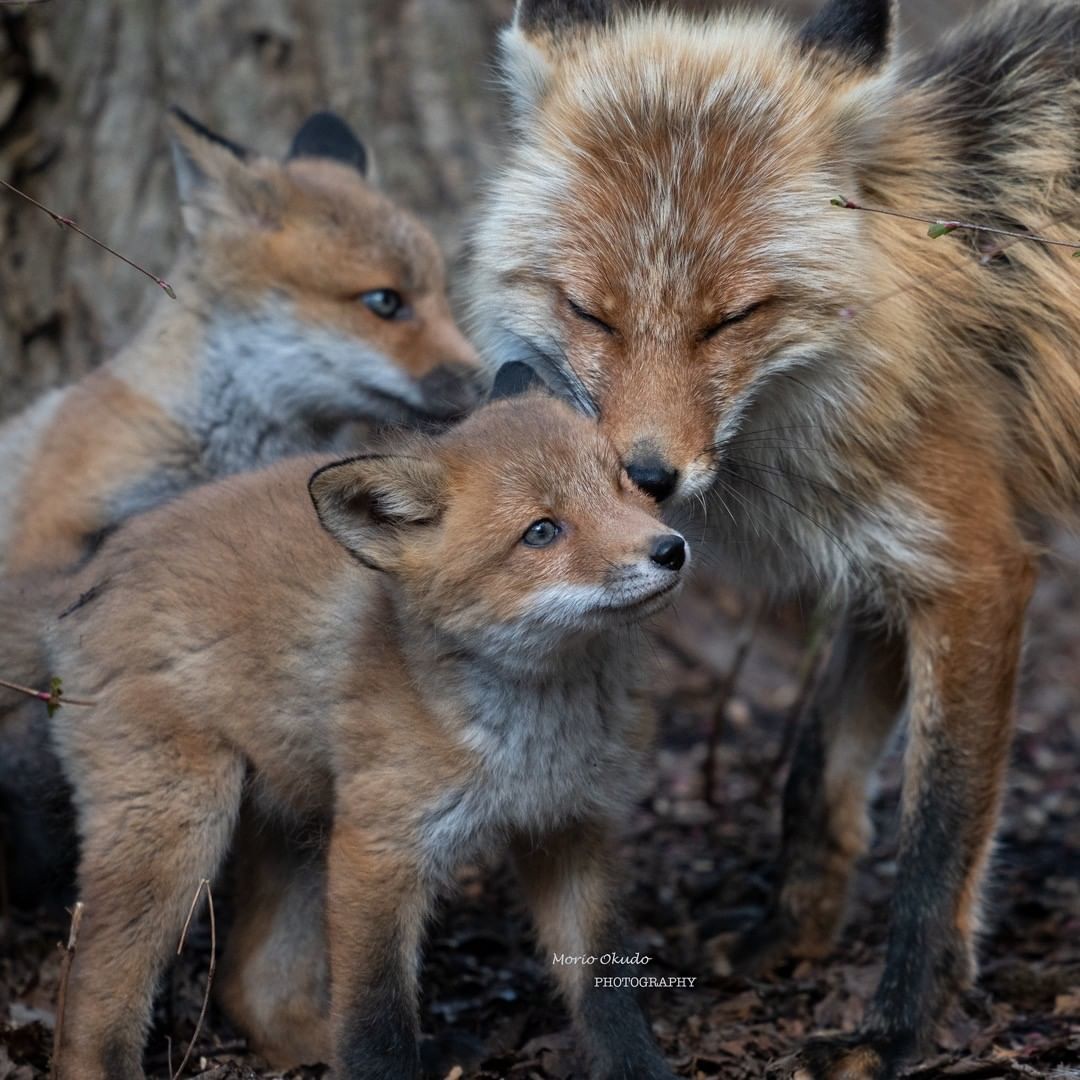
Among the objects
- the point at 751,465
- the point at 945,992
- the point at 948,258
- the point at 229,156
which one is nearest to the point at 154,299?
the point at 229,156

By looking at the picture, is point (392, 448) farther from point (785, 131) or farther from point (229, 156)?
point (229, 156)

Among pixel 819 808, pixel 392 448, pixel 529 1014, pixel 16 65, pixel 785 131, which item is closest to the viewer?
pixel 392 448

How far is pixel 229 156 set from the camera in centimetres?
607

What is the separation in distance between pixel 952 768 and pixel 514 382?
1902 millimetres

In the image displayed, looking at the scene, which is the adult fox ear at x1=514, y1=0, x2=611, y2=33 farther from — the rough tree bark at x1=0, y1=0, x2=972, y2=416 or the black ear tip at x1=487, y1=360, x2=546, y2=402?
the rough tree bark at x1=0, y1=0, x2=972, y2=416

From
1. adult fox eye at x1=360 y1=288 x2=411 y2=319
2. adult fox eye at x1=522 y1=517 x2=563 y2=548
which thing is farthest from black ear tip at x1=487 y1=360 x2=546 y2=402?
adult fox eye at x1=360 y1=288 x2=411 y2=319

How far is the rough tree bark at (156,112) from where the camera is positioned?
6.71 m

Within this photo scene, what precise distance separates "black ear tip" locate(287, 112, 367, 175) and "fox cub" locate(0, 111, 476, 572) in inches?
17.7

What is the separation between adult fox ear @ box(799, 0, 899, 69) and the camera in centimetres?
473

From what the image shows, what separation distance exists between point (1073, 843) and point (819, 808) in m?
1.75

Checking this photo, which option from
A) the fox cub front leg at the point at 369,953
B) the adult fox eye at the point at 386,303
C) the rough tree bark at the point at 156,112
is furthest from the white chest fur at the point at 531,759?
the rough tree bark at the point at 156,112

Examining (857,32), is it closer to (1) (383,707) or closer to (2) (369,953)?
(1) (383,707)

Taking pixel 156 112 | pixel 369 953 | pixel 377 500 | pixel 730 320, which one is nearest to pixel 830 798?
pixel 730 320

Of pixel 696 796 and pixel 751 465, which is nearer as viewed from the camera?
pixel 751 465
